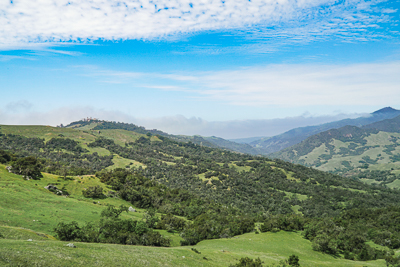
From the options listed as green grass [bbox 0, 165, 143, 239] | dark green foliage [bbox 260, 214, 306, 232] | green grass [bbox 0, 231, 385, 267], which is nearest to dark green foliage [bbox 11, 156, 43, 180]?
green grass [bbox 0, 165, 143, 239]

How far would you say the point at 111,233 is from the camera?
41531 mm

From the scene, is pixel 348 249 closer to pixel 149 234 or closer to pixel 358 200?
pixel 149 234

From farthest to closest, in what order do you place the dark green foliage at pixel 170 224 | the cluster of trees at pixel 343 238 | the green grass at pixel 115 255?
the dark green foliage at pixel 170 224, the cluster of trees at pixel 343 238, the green grass at pixel 115 255

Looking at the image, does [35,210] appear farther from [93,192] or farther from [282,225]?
[282,225]

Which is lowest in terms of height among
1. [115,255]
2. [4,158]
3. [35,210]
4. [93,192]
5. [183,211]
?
[183,211]

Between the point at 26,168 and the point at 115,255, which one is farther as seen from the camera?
the point at 26,168

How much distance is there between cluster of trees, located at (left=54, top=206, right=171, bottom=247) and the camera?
37594 millimetres

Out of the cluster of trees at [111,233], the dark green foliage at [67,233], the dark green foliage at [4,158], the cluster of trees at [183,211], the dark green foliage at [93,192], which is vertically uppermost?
the dark green foliage at [4,158]

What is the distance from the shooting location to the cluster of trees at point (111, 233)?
3759 centimetres

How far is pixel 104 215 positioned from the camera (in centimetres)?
5456

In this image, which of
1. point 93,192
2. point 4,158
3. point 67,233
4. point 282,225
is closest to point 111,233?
point 67,233

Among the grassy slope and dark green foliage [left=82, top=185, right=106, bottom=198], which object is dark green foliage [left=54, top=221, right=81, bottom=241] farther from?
dark green foliage [left=82, top=185, right=106, bottom=198]

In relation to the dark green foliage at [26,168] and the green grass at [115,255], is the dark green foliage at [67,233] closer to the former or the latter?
the green grass at [115,255]

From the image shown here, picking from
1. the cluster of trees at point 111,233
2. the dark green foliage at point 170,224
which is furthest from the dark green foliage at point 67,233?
the dark green foliage at point 170,224
